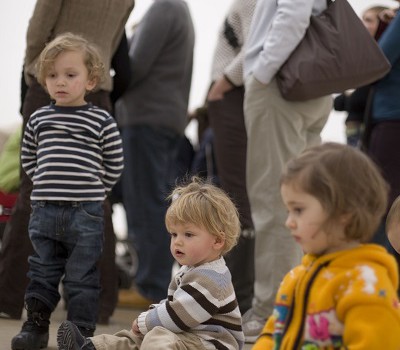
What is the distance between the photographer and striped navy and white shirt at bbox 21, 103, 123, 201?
3484mm

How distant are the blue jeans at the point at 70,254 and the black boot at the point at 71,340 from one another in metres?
0.35

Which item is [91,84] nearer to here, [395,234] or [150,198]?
[395,234]

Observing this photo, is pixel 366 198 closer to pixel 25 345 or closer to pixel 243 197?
pixel 25 345

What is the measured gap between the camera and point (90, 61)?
143 inches

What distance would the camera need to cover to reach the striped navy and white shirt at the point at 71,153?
3484 mm

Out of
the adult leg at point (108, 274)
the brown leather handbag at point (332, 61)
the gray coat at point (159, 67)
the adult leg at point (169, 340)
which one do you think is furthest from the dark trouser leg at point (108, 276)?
the adult leg at point (169, 340)

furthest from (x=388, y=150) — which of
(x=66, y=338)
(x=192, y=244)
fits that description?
(x=66, y=338)

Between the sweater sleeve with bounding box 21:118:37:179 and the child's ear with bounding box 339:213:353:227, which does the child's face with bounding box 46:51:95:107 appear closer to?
the sweater sleeve with bounding box 21:118:37:179

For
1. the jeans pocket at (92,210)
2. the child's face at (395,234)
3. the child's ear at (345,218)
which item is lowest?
the jeans pocket at (92,210)

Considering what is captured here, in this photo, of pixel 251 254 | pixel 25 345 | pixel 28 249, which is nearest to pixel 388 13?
pixel 251 254

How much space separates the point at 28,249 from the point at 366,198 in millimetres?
2242

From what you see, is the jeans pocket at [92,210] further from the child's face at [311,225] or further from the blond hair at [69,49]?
the child's face at [311,225]

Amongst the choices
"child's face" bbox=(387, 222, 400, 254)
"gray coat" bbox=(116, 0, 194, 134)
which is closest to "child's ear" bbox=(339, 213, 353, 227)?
"child's face" bbox=(387, 222, 400, 254)

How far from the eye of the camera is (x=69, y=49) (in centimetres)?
359
